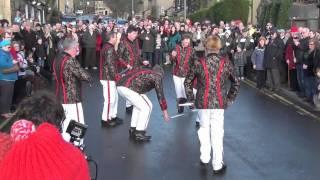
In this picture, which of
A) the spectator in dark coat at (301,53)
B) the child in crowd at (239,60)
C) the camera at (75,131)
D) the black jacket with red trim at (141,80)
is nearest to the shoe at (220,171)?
the black jacket with red trim at (141,80)

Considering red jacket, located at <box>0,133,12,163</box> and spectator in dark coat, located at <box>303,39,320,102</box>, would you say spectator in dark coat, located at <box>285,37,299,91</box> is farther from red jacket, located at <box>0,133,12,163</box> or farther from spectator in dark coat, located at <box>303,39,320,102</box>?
red jacket, located at <box>0,133,12,163</box>

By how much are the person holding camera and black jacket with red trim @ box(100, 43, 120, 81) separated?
2.08 meters

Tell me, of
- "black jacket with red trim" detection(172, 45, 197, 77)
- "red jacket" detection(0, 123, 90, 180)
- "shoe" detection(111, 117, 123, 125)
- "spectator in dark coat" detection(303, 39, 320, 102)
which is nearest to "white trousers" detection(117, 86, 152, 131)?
"shoe" detection(111, 117, 123, 125)

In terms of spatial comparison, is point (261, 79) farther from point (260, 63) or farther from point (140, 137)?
point (140, 137)

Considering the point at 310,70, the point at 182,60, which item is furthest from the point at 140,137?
the point at 310,70

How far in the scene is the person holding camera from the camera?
902 centimetres

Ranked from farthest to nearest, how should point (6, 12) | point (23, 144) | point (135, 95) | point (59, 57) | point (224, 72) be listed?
point (6, 12) → point (135, 95) → point (59, 57) → point (224, 72) → point (23, 144)

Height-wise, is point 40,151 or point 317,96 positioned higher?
point 40,151

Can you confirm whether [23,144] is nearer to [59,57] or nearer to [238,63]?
[59,57]

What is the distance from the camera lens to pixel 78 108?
9.30 meters

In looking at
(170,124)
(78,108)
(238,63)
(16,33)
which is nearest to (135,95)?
(78,108)

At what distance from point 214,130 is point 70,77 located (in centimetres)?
240

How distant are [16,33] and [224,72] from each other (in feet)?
35.1

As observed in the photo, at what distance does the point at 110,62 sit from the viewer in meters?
11.4
